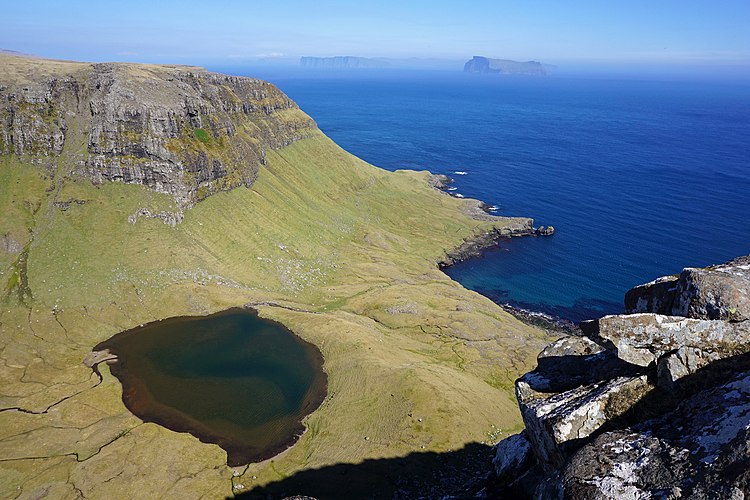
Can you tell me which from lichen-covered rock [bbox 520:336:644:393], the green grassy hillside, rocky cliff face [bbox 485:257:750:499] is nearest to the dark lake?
the green grassy hillside

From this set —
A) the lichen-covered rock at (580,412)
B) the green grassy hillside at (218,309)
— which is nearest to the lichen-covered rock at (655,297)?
the lichen-covered rock at (580,412)

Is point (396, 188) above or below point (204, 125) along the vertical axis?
below

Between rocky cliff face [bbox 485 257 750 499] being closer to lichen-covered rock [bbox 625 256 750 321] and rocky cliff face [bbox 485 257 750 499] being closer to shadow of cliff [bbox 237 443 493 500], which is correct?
lichen-covered rock [bbox 625 256 750 321]

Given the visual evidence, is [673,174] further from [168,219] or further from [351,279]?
[168,219]

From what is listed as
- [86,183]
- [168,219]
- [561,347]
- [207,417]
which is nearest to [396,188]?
[168,219]

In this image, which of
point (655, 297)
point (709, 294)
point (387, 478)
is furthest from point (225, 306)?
point (709, 294)

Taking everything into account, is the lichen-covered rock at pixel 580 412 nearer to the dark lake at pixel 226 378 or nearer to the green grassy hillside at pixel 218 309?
the green grassy hillside at pixel 218 309
